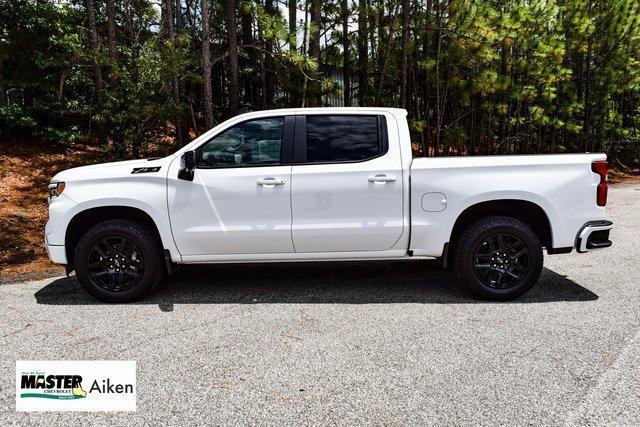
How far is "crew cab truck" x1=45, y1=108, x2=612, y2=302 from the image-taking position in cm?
453

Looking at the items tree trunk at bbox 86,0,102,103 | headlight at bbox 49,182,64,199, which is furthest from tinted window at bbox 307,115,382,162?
tree trunk at bbox 86,0,102,103

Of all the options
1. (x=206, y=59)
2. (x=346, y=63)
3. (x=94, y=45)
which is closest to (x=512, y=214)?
(x=206, y=59)

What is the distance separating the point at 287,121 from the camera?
15.8 ft

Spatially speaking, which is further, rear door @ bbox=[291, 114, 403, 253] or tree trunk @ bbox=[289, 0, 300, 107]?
tree trunk @ bbox=[289, 0, 300, 107]

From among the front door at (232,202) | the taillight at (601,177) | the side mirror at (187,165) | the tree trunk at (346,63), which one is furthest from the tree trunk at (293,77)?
the taillight at (601,177)

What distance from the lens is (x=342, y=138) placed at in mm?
4777

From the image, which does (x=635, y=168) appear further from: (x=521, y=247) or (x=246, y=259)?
(x=246, y=259)

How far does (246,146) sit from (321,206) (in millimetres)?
978

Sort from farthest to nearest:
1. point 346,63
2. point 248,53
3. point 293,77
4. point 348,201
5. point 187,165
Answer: point 248,53
point 346,63
point 293,77
point 348,201
point 187,165

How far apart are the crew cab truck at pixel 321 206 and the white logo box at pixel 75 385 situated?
1429mm

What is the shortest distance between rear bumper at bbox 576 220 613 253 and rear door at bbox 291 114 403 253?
1.69 metres

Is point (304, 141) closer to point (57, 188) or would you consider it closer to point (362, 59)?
point (57, 188)

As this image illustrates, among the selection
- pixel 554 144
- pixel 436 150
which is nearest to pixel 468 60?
pixel 436 150

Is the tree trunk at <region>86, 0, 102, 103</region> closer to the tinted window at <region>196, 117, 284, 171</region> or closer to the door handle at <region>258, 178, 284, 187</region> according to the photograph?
the tinted window at <region>196, 117, 284, 171</region>
